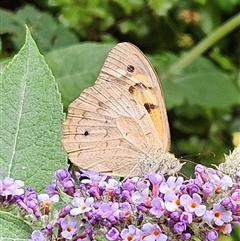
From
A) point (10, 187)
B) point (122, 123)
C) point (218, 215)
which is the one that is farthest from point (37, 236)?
point (122, 123)

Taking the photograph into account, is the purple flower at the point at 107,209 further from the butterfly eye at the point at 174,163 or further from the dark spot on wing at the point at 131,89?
the dark spot on wing at the point at 131,89

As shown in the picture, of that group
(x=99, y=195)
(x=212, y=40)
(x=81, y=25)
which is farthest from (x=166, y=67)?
(x=99, y=195)

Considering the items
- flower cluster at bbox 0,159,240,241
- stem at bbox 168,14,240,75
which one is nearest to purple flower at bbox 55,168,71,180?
flower cluster at bbox 0,159,240,241

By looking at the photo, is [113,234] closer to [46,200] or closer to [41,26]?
[46,200]

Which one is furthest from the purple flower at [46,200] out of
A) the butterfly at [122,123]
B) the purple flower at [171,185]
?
the purple flower at [171,185]

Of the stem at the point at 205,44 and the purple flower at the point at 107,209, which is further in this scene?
the stem at the point at 205,44

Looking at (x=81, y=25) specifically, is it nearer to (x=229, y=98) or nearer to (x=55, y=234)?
(x=229, y=98)
